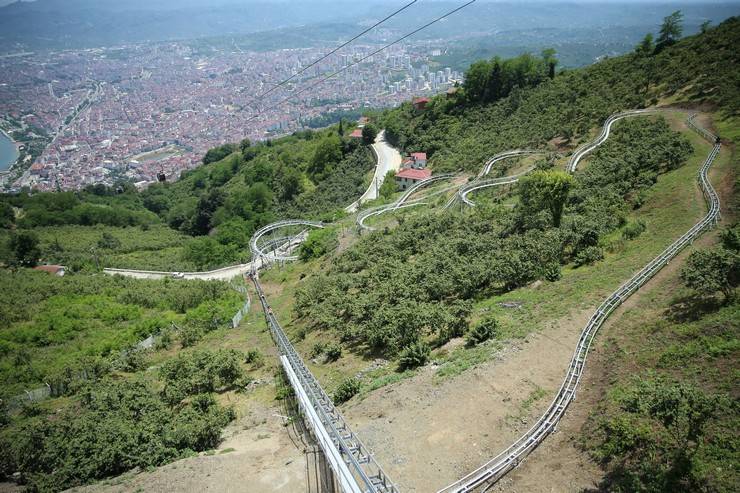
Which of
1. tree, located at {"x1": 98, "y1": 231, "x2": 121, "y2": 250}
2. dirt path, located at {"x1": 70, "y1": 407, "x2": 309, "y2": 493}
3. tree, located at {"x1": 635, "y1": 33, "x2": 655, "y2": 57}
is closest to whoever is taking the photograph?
dirt path, located at {"x1": 70, "y1": 407, "x2": 309, "y2": 493}

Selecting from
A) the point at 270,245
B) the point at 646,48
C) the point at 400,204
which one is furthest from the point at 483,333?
the point at 646,48

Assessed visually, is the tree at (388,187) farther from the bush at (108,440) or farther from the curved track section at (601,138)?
the bush at (108,440)

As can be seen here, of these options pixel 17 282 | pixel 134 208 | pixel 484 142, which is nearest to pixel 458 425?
pixel 17 282

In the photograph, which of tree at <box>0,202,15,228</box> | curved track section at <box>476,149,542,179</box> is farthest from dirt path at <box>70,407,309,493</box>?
tree at <box>0,202,15,228</box>

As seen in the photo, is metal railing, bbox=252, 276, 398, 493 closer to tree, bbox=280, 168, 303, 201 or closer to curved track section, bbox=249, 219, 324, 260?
curved track section, bbox=249, 219, 324, 260

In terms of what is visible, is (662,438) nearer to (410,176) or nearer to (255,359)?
(255,359)

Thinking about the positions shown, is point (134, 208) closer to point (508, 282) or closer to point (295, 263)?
point (295, 263)
